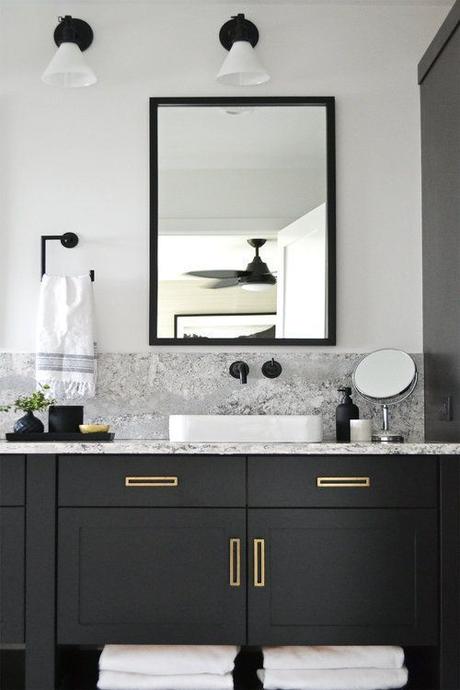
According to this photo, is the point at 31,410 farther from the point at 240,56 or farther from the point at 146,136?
the point at 240,56

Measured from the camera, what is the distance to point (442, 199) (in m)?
3.02

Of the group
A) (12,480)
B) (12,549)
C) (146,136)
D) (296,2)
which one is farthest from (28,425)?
(296,2)

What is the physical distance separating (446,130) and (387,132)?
386 mm

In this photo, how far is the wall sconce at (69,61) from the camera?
3.12m

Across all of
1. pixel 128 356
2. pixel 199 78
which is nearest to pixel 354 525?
pixel 128 356

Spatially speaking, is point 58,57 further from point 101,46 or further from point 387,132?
point 387,132

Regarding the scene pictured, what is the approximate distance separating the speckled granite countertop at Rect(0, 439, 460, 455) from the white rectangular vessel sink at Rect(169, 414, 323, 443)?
0.13 metres

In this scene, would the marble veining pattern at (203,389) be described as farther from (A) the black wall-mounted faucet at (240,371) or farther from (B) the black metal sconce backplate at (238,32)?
(B) the black metal sconce backplate at (238,32)

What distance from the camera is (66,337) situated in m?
3.13

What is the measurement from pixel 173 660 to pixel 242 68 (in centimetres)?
208

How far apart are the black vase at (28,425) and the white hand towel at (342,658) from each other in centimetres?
111

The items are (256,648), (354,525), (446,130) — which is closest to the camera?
(354,525)

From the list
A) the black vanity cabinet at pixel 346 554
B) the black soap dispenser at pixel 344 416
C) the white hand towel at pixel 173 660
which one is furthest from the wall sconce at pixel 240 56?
the white hand towel at pixel 173 660

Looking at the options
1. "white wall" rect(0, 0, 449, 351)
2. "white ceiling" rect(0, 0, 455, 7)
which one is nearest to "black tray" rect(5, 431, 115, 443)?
"white wall" rect(0, 0, 449, 351)
